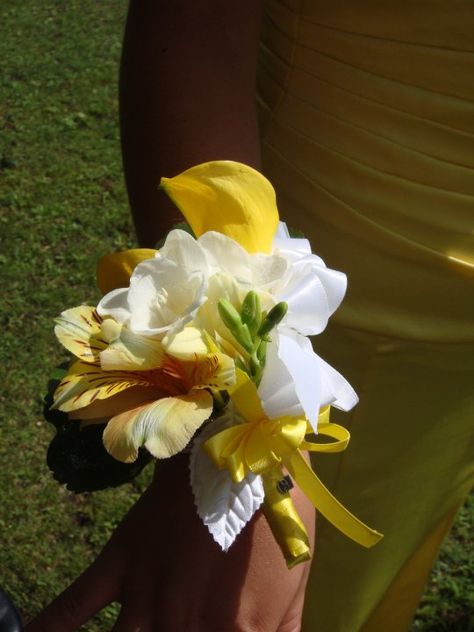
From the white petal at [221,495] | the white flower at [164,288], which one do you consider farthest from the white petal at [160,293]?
the white petal at [221,495]

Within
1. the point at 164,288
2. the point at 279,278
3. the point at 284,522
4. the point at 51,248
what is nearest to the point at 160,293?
the point at 164,288

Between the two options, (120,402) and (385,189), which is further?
(385,189)

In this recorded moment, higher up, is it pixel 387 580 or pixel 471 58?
pixel 471 58

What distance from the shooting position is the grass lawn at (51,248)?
2.35 m

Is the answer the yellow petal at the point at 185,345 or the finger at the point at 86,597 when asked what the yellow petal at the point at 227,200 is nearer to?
the yellow petal at the point at 185,345

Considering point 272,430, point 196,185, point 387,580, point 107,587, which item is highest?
point 196,185

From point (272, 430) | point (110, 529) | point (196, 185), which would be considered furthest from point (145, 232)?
point (110, 529)

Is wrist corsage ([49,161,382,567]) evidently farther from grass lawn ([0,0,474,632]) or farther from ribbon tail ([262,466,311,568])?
grass lawn ([0,0,474,632])

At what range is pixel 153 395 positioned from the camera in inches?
29.2

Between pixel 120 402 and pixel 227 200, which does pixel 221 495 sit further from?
pixel 227 200

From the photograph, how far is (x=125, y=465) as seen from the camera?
88 cm

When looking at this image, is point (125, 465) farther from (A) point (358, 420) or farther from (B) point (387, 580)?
(B) point (387, 580)

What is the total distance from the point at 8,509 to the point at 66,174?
180cm

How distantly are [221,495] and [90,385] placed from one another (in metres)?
0.16
